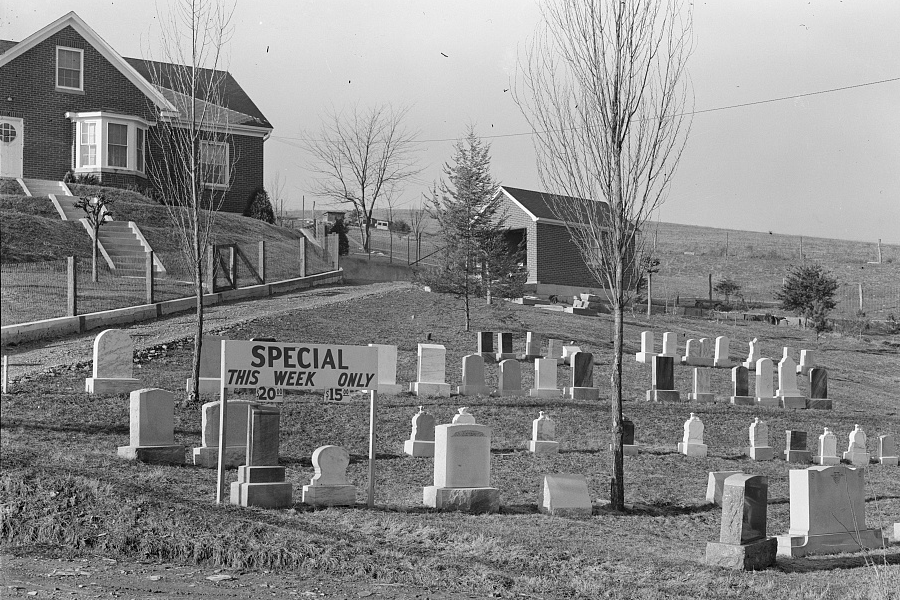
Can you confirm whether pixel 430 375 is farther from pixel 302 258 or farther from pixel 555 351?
pixel 302 258

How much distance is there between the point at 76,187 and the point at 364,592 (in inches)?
1127

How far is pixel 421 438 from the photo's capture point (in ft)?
47.3

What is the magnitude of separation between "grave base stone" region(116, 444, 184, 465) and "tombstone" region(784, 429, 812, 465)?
35.7 feet

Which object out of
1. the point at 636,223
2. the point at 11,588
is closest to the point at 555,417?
the point at 636,223

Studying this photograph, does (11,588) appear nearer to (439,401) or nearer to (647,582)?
(647,582)

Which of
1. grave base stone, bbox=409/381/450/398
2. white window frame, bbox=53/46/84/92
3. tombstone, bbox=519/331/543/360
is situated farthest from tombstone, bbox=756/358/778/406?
white window frame, bbox=53/46/84/92

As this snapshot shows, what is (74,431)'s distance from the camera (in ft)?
42.4

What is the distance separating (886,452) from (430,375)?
8.84 metres

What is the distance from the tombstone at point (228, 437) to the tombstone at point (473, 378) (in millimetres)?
6638

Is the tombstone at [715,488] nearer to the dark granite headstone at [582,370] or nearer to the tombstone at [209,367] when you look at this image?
the dark granite headstone at [582,370]

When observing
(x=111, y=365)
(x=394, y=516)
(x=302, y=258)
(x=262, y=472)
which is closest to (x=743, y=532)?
(x=394, y=516)

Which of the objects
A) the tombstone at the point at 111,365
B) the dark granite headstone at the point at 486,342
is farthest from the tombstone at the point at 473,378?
the tombstone at the point at 111,365

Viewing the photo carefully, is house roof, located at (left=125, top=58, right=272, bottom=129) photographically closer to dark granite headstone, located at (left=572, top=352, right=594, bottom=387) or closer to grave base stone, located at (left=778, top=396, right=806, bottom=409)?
dark granite headstone, located at (left=572, top=352, right=594, bottom=387)

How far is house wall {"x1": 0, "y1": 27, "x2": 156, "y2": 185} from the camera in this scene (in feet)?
112
